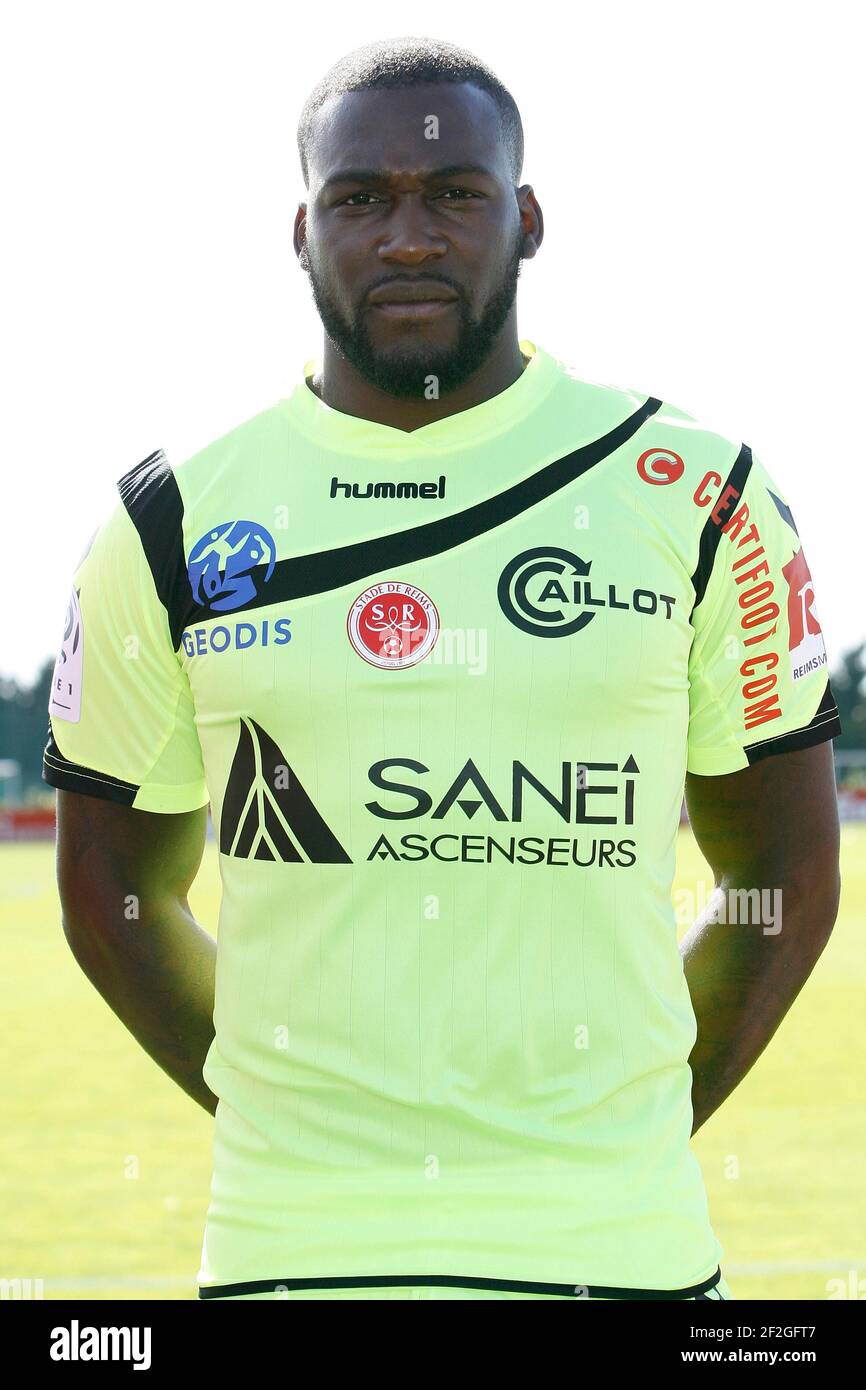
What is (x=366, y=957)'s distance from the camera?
228 cm

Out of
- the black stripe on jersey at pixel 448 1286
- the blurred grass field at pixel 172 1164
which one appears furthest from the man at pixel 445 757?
the blurred grass field at pixel 172 1164

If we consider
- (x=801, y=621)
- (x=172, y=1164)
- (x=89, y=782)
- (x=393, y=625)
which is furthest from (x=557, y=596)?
(x=172, y=1164)

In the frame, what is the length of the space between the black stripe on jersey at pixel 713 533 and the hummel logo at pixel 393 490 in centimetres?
38

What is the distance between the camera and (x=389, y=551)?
2.42 m

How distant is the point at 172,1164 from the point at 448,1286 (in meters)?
6.97

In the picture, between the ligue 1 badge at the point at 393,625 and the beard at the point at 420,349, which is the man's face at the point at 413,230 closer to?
the beard at the point at 420,349

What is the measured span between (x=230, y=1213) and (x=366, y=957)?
1.26 feet

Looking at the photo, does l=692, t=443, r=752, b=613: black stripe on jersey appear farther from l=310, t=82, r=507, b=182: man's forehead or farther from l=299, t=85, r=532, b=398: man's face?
l=310, t=82, r=507, b=182: man's forehead

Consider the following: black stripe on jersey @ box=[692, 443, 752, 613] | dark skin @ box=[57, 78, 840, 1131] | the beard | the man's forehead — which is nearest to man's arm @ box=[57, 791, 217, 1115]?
dark skin @ box=[57, 78, 840, 1131]

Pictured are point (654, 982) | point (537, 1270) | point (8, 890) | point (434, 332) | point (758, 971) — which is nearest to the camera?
point (537, 1270)

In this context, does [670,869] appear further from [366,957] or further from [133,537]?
[133,537]

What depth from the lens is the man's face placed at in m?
2.45

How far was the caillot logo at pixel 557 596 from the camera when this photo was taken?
2338 millimetres
